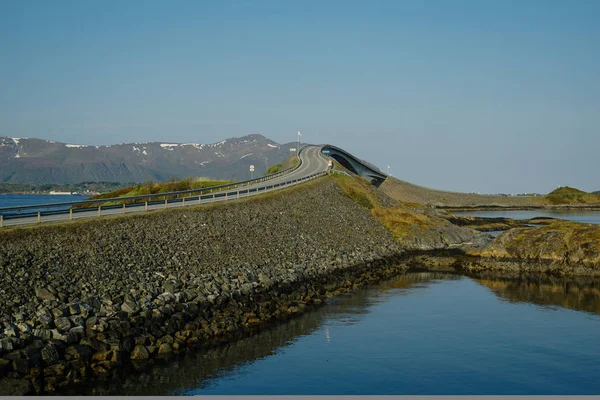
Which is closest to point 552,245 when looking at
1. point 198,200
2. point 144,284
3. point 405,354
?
point 198,200

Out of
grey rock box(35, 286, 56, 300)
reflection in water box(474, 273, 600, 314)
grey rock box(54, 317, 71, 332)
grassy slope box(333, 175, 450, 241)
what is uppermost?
grassy slope box(333, 175, 450, 241)

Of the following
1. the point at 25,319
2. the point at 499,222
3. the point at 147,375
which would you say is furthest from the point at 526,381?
the point at 499,222

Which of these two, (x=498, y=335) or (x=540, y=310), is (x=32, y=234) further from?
(x=540, y=310)

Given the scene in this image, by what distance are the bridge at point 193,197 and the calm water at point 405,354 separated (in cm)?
1500

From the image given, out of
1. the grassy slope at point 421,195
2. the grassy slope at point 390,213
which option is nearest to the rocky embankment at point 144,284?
the grassy slope at point 390,213

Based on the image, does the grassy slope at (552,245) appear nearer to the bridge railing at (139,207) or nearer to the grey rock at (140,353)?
the bridge railing at (139,207)

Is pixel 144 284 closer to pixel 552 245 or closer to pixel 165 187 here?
pixel 552 245

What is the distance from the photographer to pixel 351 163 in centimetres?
13650

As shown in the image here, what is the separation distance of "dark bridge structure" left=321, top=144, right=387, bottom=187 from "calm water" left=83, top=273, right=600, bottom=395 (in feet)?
293

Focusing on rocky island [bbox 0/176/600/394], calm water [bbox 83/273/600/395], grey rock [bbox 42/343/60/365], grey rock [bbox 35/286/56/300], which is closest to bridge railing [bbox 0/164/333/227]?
rocky island [bbox 0/176/600/394]

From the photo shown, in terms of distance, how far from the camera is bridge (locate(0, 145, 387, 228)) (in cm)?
3738

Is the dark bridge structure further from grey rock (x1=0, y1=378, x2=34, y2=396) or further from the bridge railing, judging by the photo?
grey rock (x1=0, y1=378, x2=34, y2=396)

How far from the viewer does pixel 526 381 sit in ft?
Result: 81.6

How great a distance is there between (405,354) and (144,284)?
541 inches
